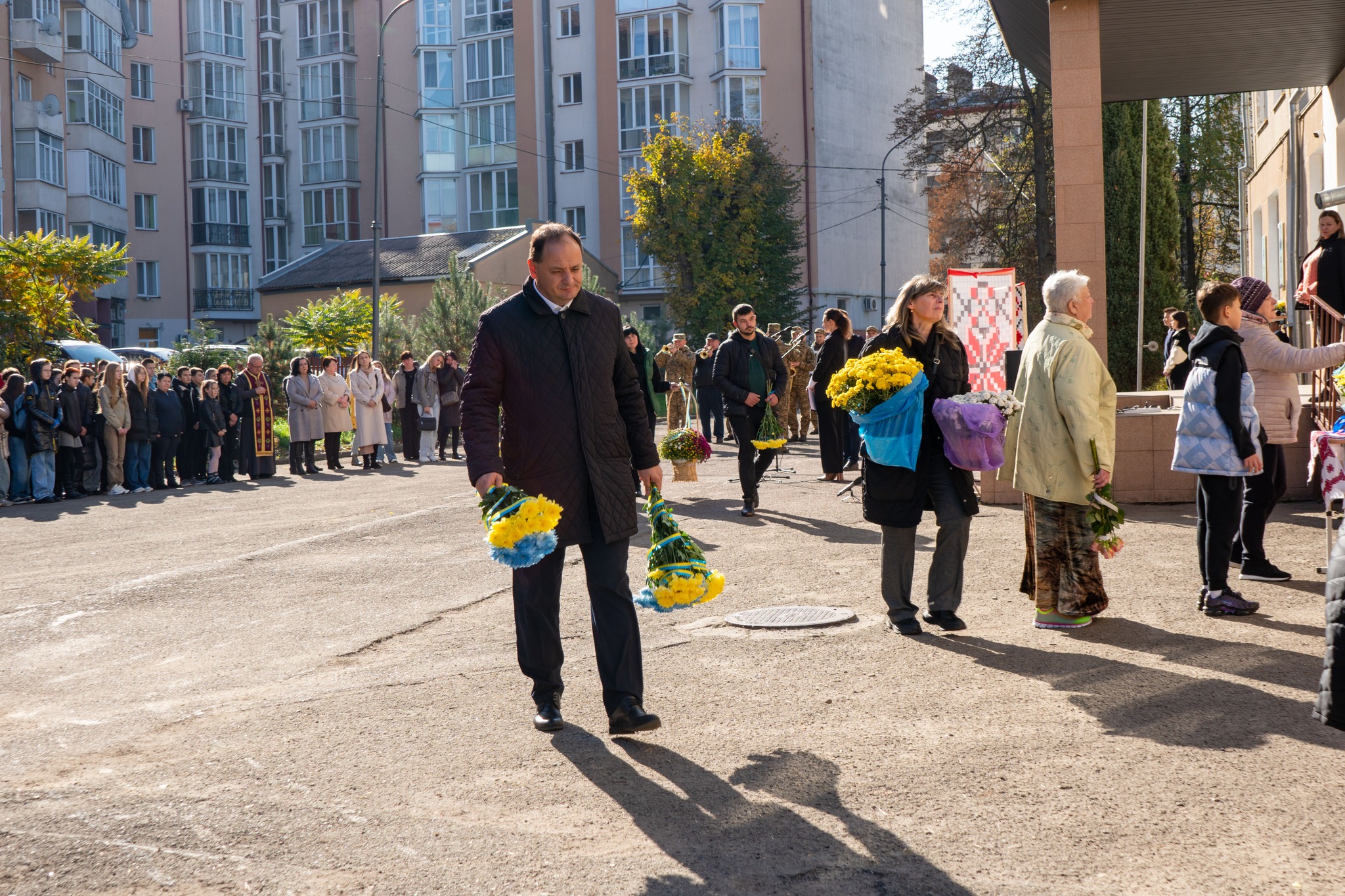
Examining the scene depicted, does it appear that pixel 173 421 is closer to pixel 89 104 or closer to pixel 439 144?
pixel 89 104

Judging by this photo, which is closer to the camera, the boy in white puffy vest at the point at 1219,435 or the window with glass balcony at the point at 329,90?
the boy in white puffy vest at the point at 1219,435

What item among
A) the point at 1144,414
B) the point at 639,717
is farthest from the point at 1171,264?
the point at 639,717

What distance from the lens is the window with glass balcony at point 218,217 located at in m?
64.3

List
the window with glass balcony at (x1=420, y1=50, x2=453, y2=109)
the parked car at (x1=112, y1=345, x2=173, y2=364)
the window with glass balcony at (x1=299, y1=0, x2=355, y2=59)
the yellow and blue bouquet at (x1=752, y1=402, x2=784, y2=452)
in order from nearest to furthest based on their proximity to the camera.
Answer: the yellow and blue bouquet at (x1=752, y1=402, x2=784, y2=452)
the parked car at (x1=112, y1=345, x2=173, y2=364)
the window with glass balcony at (x1=420, y1=50, x2=453, y2=109)
the window with glass balcony at (x1=299, y1=0, x2=355, y2=59)

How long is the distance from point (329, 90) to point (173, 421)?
49212mm

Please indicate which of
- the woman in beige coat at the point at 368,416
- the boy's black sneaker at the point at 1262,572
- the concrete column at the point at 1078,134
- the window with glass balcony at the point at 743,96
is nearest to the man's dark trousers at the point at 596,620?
the boy's black sneaker at the point at 1262,572

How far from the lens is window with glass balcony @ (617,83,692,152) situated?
5759 centimetres

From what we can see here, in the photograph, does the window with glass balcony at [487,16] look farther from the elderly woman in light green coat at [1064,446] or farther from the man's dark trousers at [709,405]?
the elderly woman in light green coat at [1064,446]

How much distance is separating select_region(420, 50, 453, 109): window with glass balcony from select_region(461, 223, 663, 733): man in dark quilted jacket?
59537mm

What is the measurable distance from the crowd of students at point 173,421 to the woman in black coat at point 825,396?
953 centimetres

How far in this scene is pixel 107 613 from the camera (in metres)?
9.04

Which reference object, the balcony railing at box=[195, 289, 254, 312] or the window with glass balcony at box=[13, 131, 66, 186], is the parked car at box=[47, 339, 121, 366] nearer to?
the window with glass balcony at box=[13, 131, 66, 186]

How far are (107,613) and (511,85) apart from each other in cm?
5440

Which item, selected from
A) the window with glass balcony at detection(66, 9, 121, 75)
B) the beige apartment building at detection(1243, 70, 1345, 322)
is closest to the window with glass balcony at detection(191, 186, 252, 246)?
the window with glass balcony at detection(66, 9, 121, 75)
